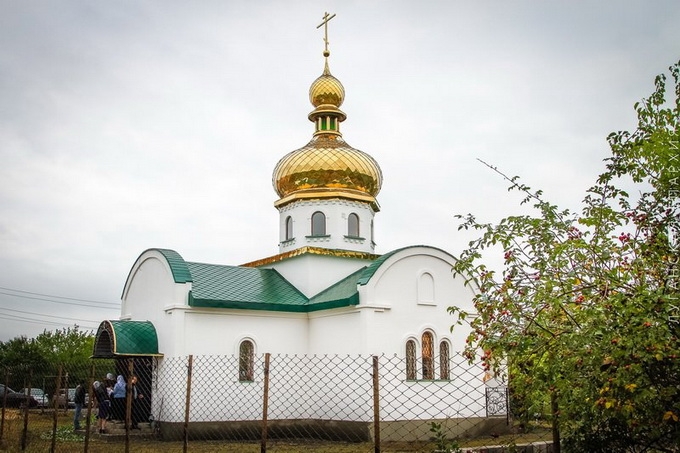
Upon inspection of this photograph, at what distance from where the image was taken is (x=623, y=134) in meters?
5.19

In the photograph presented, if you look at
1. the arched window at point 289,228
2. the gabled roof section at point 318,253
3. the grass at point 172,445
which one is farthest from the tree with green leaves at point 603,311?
the arched window at point 289,228

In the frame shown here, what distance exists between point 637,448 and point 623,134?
2.41 m

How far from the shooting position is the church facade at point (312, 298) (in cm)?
1588

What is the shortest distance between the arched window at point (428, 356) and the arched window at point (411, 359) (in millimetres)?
294

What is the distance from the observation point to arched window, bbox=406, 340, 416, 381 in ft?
52.5

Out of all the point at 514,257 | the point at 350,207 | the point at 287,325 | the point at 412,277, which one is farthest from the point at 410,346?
the point at 514,257

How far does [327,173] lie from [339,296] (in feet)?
14.6

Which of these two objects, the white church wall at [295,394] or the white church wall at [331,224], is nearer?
the white church wall at [295,394]

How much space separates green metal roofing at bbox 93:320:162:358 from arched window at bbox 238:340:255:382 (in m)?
2.02

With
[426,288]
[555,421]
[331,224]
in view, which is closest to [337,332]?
[426,288]

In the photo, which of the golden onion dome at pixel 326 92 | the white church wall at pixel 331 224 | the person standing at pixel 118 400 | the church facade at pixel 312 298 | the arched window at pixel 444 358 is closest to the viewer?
the person standing at pixel 118 400

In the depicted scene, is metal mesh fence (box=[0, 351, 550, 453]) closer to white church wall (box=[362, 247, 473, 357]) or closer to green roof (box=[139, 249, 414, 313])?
white church wall (box=[362, 247, 473, 357])

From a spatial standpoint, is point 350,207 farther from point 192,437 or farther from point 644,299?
point 644,299

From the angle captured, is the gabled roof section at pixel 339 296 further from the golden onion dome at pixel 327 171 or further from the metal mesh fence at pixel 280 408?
the golden onion dome at pixel 327 171
